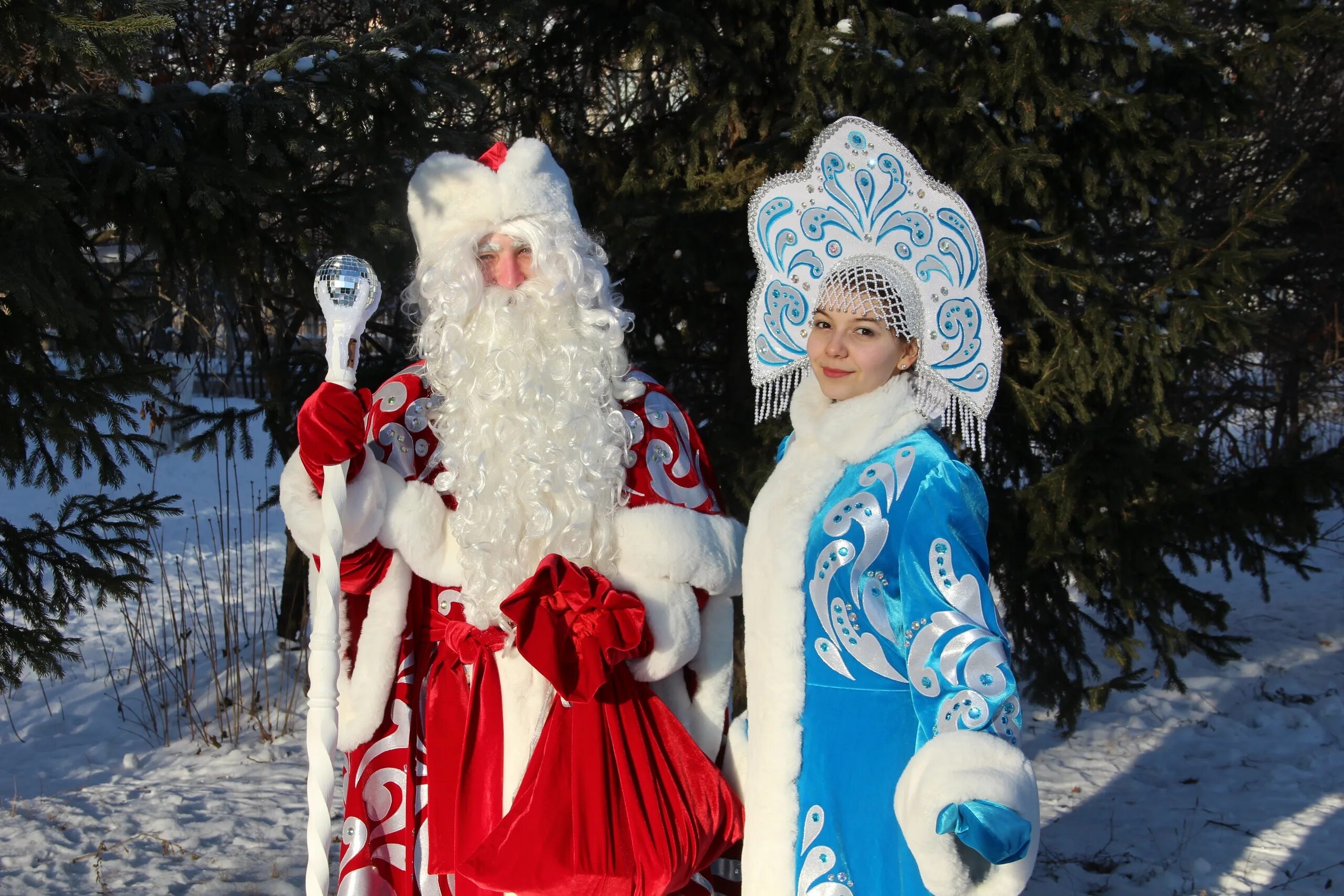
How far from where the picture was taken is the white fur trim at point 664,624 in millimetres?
2662

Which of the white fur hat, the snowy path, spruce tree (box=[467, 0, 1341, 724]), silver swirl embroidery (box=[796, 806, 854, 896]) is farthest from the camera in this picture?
the snowy path

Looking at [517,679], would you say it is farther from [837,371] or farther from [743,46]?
[743,46]

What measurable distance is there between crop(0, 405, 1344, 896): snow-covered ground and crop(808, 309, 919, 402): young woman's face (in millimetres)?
2710

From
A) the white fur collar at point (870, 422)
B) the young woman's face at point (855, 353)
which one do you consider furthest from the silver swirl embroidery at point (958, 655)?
the young woman's face at point (855, 353)

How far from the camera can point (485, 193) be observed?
294cm

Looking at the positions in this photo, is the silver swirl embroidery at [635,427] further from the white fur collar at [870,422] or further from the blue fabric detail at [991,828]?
the blue fabric detail at [991,828]

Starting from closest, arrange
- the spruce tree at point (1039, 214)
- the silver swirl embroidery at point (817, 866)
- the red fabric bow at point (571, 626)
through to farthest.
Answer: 1. the silver swirl embroidery at point (817, 866)
2. the red fabric bow at point (571, 626)
3. the spruce tree at point (1039, 214)

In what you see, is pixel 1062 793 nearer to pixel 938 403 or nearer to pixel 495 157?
pixel 938 403

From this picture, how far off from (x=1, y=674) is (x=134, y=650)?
2081 millimetres

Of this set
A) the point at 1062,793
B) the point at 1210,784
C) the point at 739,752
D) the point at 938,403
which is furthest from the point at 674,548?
the point at 1210,784

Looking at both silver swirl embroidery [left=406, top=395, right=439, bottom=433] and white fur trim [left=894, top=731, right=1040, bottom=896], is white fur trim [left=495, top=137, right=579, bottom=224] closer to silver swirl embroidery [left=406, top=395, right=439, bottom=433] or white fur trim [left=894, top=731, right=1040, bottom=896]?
silver swirl embroidery [left=406, top=395, right=439, bottom=433]

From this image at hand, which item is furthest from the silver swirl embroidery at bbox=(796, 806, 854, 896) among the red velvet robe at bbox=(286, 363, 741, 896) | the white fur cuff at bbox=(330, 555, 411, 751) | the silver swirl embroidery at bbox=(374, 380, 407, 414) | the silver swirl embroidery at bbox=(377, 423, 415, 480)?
the silver swirl embroidery at bbox=(374, 380, 407, 414)

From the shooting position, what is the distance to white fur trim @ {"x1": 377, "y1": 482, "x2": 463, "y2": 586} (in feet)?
8.97

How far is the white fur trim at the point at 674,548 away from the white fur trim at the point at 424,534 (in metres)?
0.43
